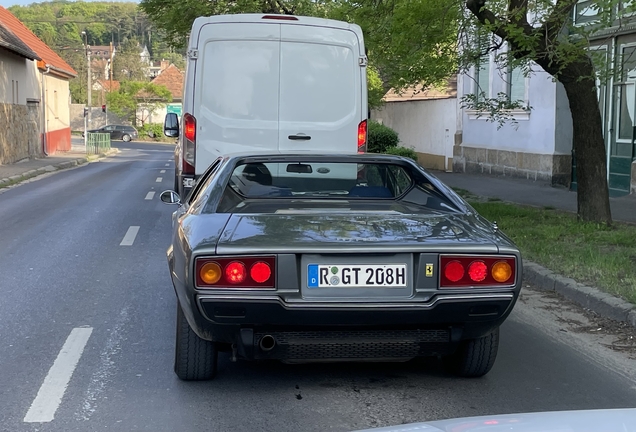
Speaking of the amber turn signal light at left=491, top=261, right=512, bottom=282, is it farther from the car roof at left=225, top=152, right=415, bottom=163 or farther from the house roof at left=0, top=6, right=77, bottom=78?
the house roof at left=0, top=6, right=77, bottom=78

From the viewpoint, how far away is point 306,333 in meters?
4.16

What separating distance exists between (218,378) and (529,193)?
1230cm

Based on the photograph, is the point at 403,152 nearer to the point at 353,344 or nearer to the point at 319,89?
the point at 319,89

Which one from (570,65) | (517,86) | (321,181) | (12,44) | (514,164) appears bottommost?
(321,181)

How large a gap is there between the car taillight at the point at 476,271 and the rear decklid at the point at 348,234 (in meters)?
0.05

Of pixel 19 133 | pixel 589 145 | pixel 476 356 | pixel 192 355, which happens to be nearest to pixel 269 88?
pixel 589 145

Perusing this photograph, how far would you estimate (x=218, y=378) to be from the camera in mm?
4809

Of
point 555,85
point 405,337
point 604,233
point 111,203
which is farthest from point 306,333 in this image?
point 555,85

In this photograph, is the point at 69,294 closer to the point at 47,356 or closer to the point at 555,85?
the point at 47,356

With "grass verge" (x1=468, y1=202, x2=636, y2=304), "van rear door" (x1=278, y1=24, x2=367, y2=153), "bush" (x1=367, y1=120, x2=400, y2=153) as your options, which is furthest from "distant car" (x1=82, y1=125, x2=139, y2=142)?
"van rear door" (x1=278, y1=24, x2=367, y2=153)

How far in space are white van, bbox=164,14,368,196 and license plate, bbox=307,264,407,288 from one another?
196 inches

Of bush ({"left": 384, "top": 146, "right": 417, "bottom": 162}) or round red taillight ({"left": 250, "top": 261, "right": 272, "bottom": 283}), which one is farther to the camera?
bush ({"left": 384, "top": 146, "right": 417, "bottom": 162})

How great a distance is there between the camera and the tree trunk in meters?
10.2

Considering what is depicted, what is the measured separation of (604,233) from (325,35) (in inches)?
165
